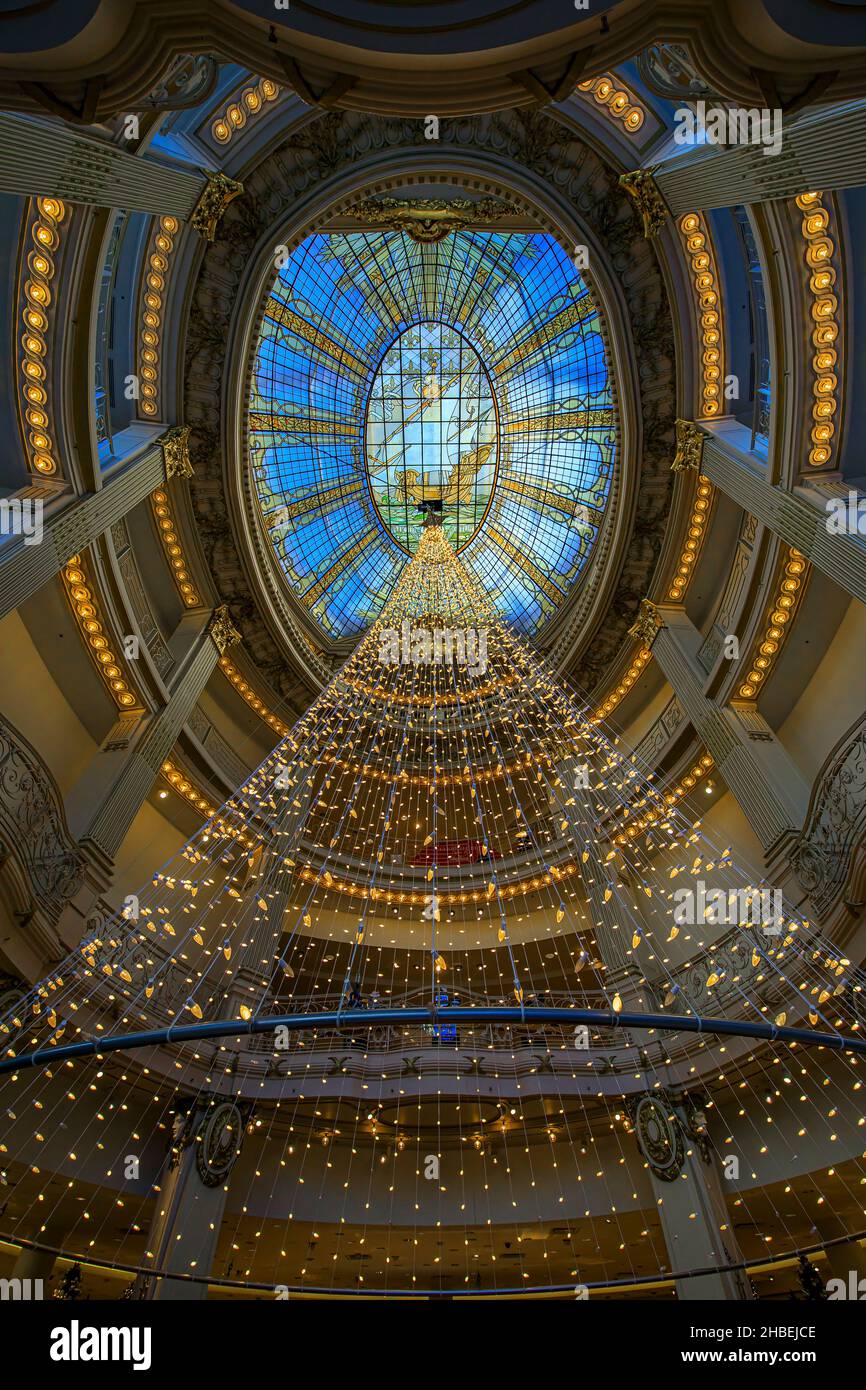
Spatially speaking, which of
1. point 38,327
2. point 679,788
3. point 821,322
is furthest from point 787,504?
point 38,327

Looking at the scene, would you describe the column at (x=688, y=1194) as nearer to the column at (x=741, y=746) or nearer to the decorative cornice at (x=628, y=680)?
the column at (x=741, y=746)

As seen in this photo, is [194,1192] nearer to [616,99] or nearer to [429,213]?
[616,99]

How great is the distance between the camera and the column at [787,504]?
11125 mm

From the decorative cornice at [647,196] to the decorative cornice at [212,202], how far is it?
331 inches

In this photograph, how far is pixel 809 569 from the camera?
13.8 m

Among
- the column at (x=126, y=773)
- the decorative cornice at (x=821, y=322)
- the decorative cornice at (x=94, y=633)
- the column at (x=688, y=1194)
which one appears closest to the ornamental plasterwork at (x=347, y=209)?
the column at (x=126, y=773)

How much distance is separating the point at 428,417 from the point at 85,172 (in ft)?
56.2

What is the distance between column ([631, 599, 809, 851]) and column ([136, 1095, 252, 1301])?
40.4 ft

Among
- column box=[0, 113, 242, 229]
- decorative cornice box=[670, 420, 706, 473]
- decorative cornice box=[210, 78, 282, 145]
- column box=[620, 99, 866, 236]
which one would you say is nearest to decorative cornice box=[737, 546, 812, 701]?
decorative cornice box=[670, 420, 706, 473]

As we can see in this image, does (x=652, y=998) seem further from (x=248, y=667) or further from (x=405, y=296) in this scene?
(x=405, y=296)

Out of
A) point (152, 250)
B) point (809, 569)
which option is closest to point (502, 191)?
point (152, 250)

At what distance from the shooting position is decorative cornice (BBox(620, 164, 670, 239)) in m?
14.2
